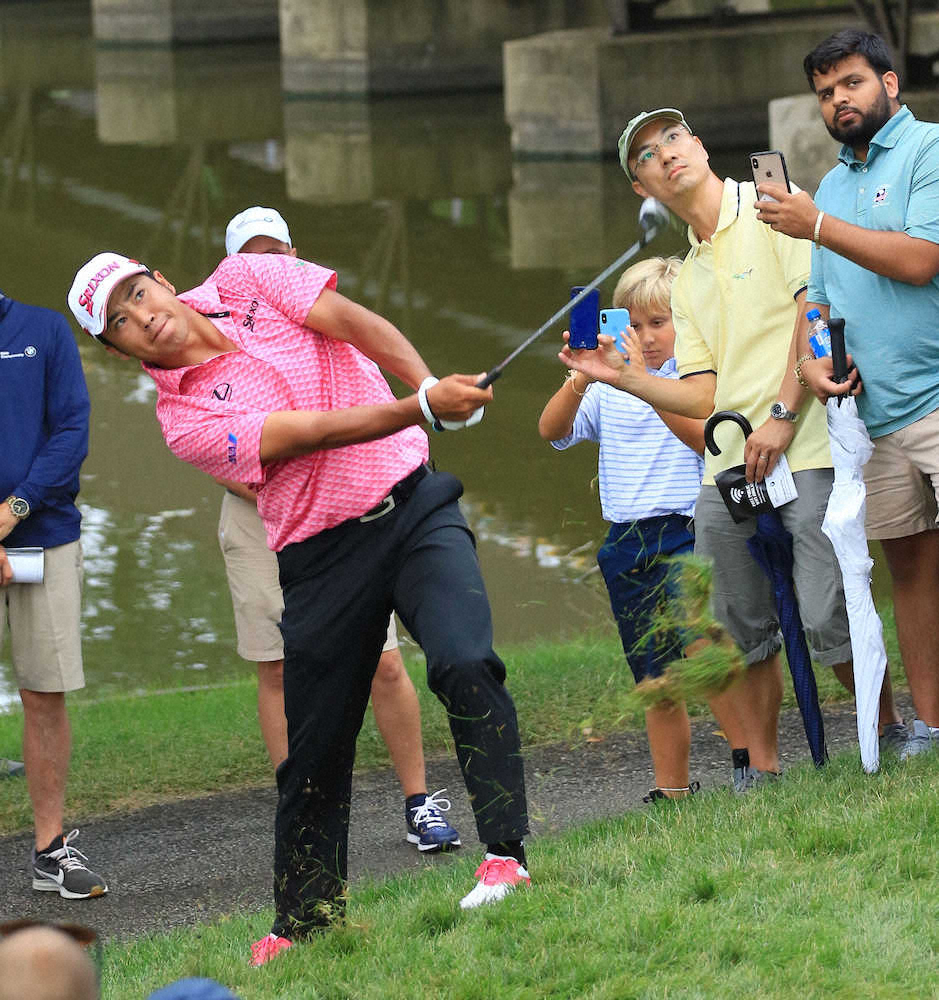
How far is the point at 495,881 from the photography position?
4.30 m

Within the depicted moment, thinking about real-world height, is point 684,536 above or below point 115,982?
above

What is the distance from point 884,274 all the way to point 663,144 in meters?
0.79

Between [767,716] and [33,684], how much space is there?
2.44 metres

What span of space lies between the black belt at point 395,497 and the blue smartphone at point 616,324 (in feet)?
3.15

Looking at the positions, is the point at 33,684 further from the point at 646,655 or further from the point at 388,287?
the point at 388,287

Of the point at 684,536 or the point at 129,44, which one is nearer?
the point at 684,536

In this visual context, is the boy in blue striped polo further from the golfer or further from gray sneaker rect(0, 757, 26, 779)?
gray sneaker rect(0, 757, 26, 779)

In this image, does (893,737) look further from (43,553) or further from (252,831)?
(43,553)

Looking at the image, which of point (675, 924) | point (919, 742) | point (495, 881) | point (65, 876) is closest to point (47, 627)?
point (65, 876)

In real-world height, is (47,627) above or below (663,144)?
below

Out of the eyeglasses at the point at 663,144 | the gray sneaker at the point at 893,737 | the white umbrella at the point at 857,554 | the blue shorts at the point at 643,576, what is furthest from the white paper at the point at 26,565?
the gray sneaker at the point at 893,737

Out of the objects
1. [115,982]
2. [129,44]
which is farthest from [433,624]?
[129,44]

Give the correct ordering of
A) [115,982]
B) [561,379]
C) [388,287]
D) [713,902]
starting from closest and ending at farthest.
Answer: [713,902] → [115,982] → [561,379] → [388,287]

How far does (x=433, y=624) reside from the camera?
165 inches
